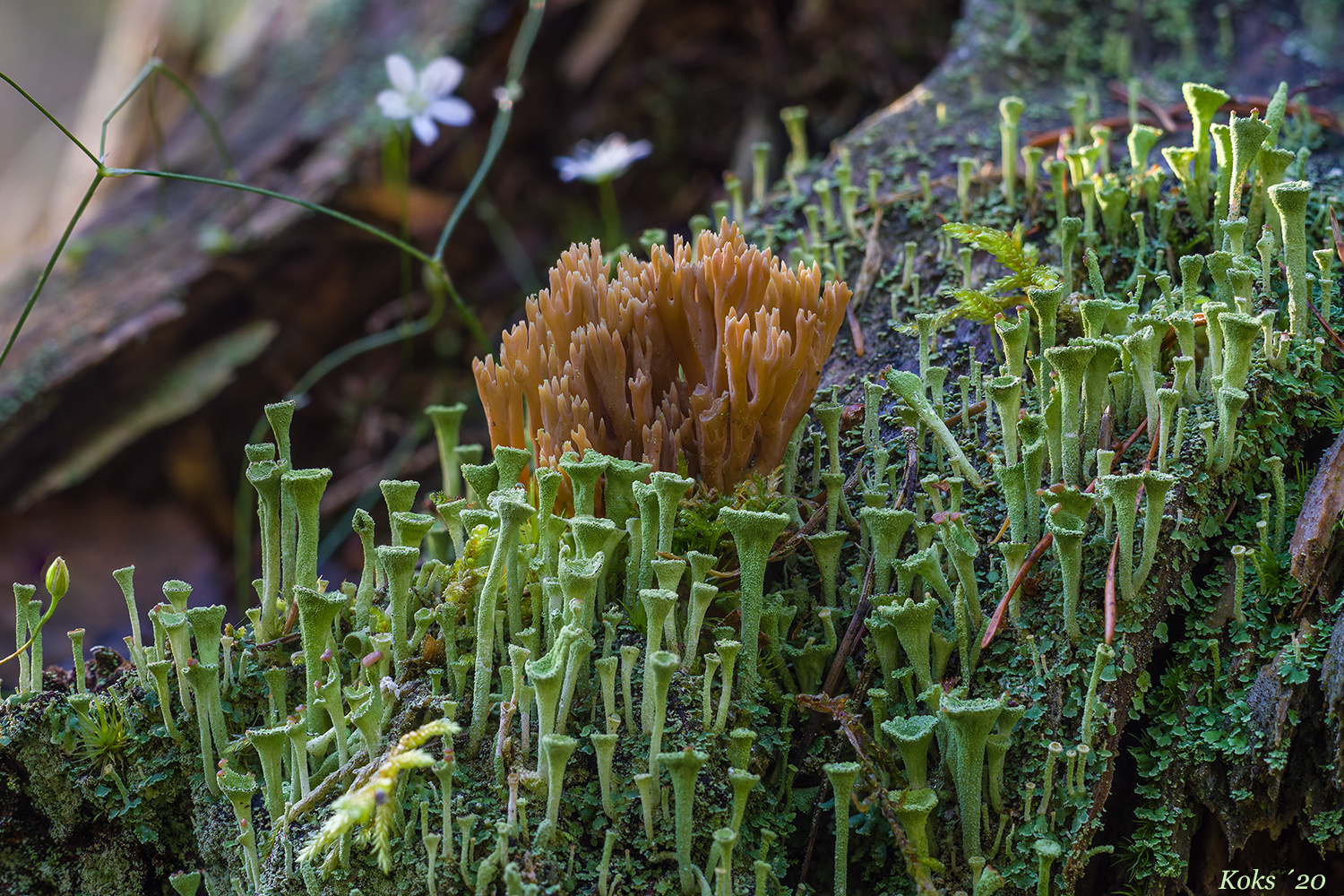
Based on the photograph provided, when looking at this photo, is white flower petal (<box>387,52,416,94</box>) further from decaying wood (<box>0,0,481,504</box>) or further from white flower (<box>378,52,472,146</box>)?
decaying wood (<box>0,0,481,504</box>)

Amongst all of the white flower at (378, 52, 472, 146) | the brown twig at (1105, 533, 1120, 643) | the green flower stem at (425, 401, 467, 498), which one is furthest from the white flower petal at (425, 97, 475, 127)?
the brown twig at (1105, 533, 1120, 643)

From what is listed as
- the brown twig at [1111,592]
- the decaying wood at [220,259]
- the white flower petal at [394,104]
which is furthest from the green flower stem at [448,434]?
the decaying wood at [220,259]

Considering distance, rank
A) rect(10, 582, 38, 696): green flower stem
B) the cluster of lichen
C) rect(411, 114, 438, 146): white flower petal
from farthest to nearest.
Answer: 1. rect(411, 114, 438, 146): white flower petal
2. rect(10, 582, 38, 696): green flower stem
3. the cluster of lichen

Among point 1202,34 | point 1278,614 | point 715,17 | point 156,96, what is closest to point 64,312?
point 156,96

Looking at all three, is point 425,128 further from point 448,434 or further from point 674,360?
point 674,360

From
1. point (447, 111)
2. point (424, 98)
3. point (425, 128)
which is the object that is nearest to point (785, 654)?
point (425, 128)

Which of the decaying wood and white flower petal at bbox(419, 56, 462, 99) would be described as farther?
the decaying wood

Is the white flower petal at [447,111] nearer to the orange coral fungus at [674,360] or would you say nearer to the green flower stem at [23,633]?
the orange coral fungus at [674,360]
